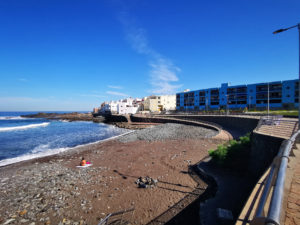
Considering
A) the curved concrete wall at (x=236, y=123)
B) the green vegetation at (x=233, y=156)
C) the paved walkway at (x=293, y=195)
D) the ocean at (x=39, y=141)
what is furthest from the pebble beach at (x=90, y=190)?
the curved concrete wall at (x=236, y=123)

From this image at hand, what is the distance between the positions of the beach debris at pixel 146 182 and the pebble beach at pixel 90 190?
0.86 feet

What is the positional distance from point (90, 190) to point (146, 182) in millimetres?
3466

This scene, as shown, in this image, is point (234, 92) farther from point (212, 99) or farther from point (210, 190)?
point (210, 190)

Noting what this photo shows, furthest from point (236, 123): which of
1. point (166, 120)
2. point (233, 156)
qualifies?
point (166, 120)

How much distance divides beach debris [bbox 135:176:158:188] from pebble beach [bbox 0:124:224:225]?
0.86 feet

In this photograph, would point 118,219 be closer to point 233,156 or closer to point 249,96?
point 233,156

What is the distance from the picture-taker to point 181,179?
9.84 metres

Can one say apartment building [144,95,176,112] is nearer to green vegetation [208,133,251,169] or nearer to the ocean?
the ocean

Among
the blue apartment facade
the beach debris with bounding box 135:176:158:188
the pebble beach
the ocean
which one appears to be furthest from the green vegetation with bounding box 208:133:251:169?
the blue apartment facade

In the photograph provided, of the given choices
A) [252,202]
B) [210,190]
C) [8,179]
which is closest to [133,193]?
[210,190]

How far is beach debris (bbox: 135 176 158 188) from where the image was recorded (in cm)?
919

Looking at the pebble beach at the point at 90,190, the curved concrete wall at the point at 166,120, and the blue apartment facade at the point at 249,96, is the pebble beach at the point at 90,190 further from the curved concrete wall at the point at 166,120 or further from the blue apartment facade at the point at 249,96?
the blue apartment facade at the point at 249,96

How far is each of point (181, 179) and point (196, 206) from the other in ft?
8.70

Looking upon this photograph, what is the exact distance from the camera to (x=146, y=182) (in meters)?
9.51
